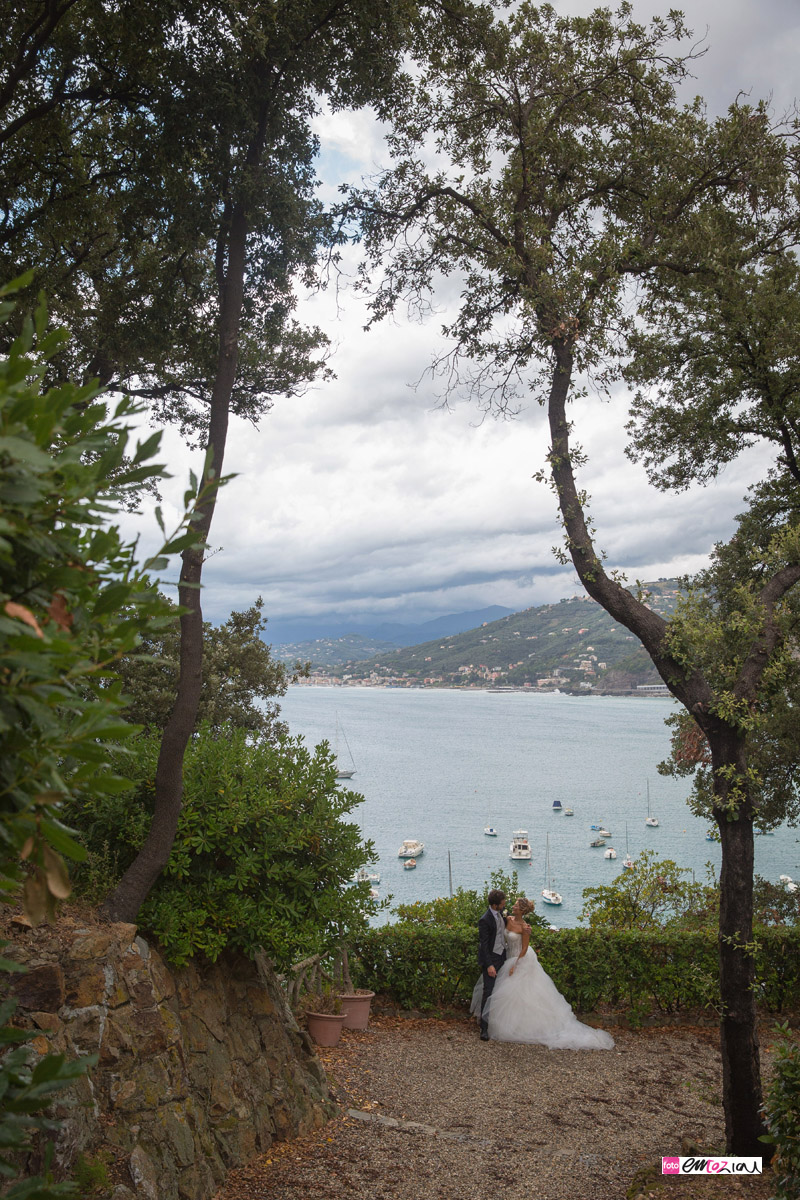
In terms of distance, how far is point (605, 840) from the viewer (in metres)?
49.0

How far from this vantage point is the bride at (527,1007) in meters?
8.80

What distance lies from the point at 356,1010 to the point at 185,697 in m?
5.15

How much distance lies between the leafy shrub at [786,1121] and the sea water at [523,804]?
24.6 feet

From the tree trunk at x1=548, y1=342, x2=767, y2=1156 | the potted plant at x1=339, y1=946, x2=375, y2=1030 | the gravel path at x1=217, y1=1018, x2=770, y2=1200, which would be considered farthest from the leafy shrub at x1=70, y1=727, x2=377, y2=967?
the potted plant at x1=339, y1=946, x2=375, y2=1030

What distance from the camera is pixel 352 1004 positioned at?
29.0 ft

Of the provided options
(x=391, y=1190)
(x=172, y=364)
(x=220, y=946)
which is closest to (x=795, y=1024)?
(x=391, y=1190)

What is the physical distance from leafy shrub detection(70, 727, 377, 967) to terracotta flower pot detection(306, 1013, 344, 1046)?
2471 millimetres

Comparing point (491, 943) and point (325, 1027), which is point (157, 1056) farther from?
point (491, 943)

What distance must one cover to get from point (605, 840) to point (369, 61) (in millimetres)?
48121

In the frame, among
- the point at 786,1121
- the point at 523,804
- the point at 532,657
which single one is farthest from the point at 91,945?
the point at 532,657

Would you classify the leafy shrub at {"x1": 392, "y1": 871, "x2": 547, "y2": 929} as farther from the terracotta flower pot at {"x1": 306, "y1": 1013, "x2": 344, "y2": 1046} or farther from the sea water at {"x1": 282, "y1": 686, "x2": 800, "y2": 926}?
the sea water at {"x1": 282, "y1": 686, "x2": 800, "y2": 926}

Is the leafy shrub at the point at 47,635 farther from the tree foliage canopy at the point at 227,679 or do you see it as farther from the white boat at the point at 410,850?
the white boat at the point at 410,850

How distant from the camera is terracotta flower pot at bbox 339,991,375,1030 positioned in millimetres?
8805

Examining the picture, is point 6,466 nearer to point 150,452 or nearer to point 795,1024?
point 150,452
